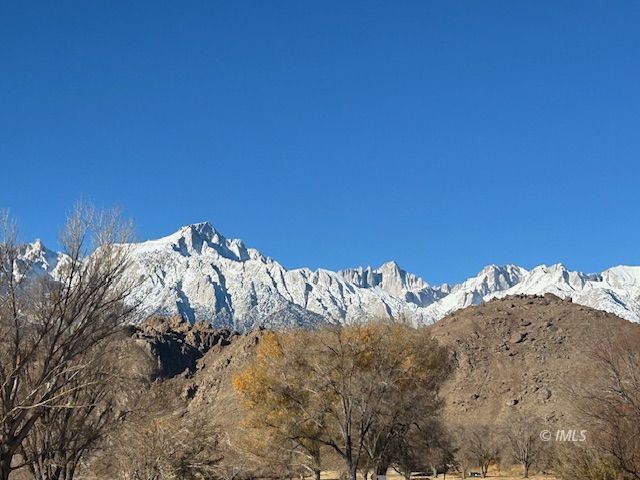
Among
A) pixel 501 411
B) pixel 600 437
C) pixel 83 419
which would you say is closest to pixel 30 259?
pixel 83 419

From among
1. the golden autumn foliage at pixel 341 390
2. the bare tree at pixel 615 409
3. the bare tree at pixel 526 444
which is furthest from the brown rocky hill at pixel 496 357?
the bare tree at pixel 615 409

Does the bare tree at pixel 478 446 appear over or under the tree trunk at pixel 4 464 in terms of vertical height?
over

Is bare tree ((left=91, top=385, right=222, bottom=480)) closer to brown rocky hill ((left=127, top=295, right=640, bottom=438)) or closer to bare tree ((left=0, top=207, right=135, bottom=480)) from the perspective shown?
bare tree ((left=0, top=207, right=135, bottom=480))

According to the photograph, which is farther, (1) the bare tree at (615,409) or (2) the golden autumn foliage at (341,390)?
(2) the golden autumn foliage at (341,390)

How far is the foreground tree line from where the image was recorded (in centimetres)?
1691

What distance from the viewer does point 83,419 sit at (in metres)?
21.8

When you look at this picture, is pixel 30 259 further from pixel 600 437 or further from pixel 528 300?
pixel 528 300

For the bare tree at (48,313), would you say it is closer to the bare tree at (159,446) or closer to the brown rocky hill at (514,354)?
the bare tree at (159,446)

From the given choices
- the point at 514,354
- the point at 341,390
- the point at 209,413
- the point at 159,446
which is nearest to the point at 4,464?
the point at 159,446

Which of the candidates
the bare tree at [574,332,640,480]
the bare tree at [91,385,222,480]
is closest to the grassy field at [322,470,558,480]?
the bare tree at [574,332,640,480]

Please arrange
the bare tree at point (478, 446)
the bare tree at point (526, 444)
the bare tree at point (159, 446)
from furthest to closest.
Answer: the bare tree at point (478, 446) → the bare tree at point (526, 444) → the bare tree at point (159, 446)

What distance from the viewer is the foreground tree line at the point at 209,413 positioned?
1691 cm

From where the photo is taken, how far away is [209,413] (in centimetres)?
2811

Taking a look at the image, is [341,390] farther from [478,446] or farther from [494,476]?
[478,446]
